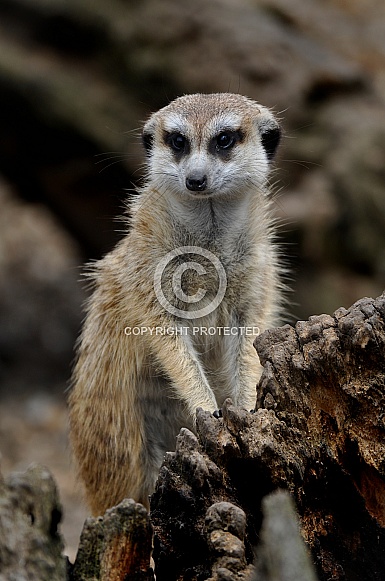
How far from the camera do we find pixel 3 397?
282 inches

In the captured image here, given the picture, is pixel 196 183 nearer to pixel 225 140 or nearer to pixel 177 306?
pixel 225 140

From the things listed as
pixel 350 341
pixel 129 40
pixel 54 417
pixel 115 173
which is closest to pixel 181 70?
pixel 129 40

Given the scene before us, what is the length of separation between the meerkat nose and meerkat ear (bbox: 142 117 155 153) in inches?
23.7

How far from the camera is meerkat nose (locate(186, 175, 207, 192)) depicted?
10.7 ft

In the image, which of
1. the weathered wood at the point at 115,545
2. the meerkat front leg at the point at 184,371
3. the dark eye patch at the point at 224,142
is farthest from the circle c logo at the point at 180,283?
the weathered wood at the point at 115,545

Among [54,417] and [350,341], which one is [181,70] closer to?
[54,417]

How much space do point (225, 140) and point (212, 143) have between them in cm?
8

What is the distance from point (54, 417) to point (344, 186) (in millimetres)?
3238

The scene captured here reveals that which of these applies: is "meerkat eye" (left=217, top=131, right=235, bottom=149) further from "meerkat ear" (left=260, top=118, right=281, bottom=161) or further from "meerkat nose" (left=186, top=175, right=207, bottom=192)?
"meerkat nose" (left=186, top=175, right=207, bottom=192)

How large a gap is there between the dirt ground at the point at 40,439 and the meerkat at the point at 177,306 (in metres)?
2.00

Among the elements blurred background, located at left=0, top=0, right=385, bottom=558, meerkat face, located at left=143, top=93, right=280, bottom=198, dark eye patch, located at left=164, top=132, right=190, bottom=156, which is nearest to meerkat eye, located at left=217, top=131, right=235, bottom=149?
meerkat face, located at left=143, top=93, right=280, bottom=198

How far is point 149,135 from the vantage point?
381cm

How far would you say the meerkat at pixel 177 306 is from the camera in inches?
133

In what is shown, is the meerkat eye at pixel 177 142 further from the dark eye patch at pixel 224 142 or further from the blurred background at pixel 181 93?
the blurred background at pixel 181 93
